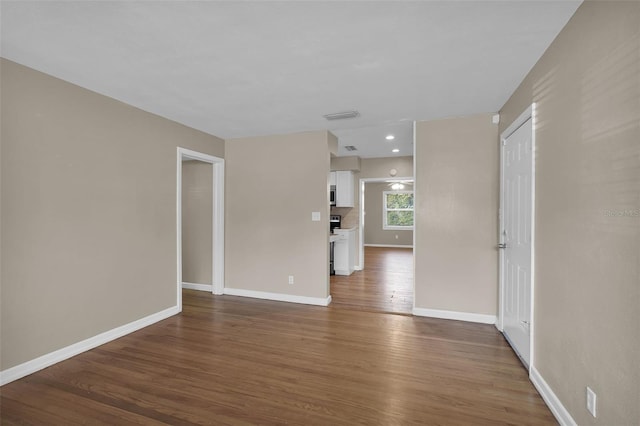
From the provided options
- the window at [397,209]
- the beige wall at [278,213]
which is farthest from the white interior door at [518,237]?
the window at [397,209]

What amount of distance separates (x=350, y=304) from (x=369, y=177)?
331 cm

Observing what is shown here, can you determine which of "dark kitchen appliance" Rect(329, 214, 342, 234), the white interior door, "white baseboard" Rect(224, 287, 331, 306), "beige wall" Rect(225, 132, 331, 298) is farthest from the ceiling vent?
"dark kitchen appliance" Rect(329, 214, 342, 234)

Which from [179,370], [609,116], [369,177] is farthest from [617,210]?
[369,177]

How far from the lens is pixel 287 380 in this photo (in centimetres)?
229

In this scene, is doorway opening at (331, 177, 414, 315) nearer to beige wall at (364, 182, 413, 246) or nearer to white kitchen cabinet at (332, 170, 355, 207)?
beige wall at (364, 182, 413, 246)

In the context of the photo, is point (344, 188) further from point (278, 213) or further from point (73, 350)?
point (73, 350)

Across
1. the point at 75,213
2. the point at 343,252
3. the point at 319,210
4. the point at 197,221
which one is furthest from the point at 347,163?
the point at 75,213

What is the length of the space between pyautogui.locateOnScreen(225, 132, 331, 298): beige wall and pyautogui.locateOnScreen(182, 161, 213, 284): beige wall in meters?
0.42

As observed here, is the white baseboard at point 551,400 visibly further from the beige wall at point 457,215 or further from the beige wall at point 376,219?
the beige wall at point 376,219

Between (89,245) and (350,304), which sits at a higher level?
(89,245)

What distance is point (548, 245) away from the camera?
2.02m

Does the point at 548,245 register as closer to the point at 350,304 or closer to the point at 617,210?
the point at 617,210

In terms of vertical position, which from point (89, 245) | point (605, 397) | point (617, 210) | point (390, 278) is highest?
point (617, 210)

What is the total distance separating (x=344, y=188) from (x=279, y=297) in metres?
2.99
